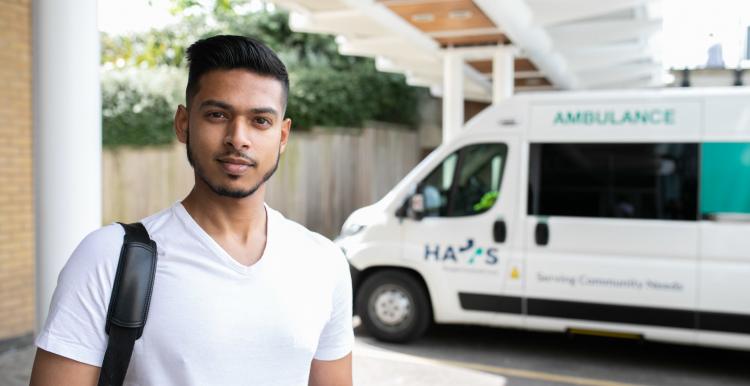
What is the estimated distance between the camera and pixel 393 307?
674 centimetres

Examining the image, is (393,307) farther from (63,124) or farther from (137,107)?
(137,107)

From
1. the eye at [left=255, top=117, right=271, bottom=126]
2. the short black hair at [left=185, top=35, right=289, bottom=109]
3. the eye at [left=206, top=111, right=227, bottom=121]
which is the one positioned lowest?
the eye at [left=255, top=117, right=271, bottom=126]

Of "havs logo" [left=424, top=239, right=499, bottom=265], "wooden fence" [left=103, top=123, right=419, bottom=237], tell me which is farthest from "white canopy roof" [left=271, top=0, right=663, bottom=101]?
"havs logo" [left=424, top=239, right=499, bottom=265]

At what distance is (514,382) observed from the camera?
5.62 metres

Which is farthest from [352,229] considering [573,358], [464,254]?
[573,358]

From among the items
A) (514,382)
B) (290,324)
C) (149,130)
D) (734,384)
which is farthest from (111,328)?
(149,130)

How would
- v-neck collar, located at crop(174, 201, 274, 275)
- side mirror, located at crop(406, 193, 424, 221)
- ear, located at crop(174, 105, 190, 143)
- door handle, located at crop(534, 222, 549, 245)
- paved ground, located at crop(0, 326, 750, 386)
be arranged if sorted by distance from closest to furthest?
1. v-neck collar, located at crop(174, 201, 274, 275)
2. ear, located at crop(174, 105, 190, 143)
3. paved ground, located at crop(0, 326, 750, 386)
4. door handle, located at crop(534, 222, 549, 245)
5. side mirror, located at crop(406, 193, 424, 221)

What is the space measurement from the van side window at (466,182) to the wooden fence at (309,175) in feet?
18.6

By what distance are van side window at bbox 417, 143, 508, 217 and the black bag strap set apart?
16.9 feet

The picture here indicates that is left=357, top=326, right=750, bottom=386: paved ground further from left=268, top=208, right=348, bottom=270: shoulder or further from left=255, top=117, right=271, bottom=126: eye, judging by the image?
left=255, top=117, right=271, bottom=126: eye

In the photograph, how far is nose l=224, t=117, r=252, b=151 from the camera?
5.17 ft

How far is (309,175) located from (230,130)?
39.3ft

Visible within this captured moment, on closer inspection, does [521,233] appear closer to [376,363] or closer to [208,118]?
[376,363]

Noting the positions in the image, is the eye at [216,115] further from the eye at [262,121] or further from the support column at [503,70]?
the support column at [503,70]
